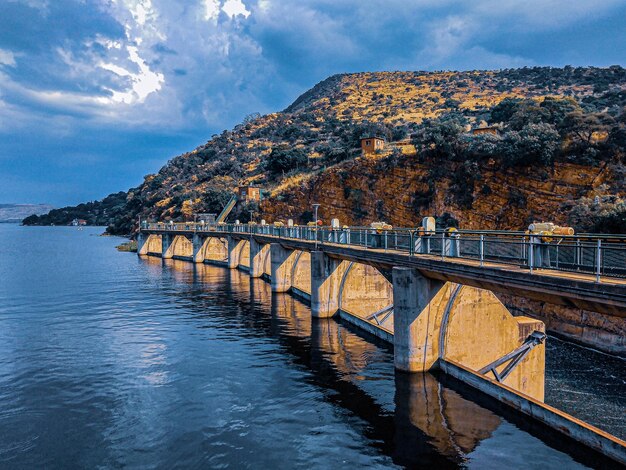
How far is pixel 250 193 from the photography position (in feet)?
322

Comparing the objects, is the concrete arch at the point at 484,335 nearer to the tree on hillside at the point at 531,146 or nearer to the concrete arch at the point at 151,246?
the tree on hillside at the point at 531,146

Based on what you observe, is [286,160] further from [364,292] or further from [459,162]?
[364,292]

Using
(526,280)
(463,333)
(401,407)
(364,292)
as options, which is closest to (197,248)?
(364,292)

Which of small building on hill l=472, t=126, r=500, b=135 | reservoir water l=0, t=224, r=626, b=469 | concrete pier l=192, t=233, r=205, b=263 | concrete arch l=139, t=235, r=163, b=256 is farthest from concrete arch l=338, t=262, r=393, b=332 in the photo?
concrete arch l=139, t=235, r=163, b=256

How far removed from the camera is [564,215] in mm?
47562

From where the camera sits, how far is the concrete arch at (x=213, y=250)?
7638 centimetres

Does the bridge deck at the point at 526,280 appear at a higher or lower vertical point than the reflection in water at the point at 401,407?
higher

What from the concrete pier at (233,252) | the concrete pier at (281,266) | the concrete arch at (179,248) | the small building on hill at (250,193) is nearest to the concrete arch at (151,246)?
the concrete arch at (179,248)

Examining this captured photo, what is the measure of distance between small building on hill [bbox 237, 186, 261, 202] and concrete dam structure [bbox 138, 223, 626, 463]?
6191cm

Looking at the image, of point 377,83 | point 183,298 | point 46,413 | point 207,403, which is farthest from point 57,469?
point 377,83

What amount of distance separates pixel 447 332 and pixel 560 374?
31.7 ft

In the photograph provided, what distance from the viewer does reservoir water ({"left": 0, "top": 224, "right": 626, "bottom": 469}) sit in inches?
584

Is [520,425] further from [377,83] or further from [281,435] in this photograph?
[377,83]

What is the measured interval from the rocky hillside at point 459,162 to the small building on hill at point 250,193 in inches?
120
